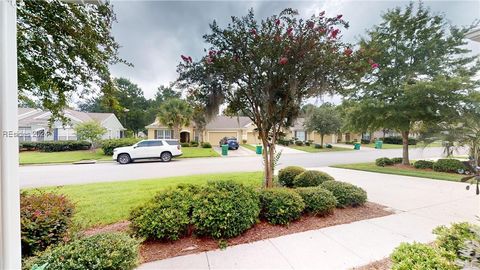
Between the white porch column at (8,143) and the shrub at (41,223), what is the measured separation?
977 mm

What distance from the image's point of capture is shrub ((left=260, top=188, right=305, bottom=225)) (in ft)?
11.7

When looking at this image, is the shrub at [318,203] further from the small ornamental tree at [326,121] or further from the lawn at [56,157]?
the small ornamental tree at [326,121]

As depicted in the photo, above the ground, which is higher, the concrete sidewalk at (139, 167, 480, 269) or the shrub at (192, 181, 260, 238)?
the shrub at (192, 181, 260, 238)

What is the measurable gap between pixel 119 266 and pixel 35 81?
11.0ft

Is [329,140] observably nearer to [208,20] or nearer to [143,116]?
[208,20]

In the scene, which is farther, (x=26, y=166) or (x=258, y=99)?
(x=26, y=166)

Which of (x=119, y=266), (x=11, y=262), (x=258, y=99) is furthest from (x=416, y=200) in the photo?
(x=11, y=262)

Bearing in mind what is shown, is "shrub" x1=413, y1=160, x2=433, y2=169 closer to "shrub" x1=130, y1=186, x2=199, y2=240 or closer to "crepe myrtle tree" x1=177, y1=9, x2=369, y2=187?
"crepe myrtle tree" x1=177, y1=9, x2=369, y2=187

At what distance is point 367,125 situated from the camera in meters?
11.2

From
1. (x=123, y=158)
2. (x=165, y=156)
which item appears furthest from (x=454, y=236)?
(x=123, y=158)

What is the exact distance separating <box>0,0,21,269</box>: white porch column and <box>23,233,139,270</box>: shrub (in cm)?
42

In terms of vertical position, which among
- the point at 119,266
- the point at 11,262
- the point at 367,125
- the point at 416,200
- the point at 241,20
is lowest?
the point at 416,200

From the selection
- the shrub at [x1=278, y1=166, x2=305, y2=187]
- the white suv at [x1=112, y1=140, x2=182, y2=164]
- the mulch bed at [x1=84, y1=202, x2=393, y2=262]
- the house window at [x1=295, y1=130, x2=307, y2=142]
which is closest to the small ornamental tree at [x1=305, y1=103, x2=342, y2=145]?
the house window at [x1=295, y1=130, x2=307, y2=142]

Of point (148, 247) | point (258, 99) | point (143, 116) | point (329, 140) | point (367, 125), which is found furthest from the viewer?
point (143, 116)
